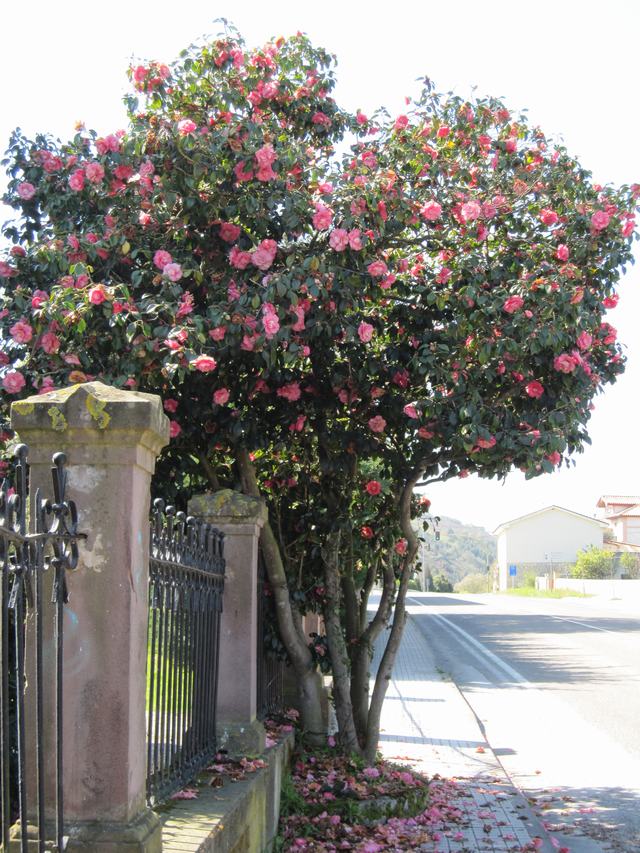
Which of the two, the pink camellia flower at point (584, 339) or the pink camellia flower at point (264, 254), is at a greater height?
the pink camellia flower at point (264, 254)

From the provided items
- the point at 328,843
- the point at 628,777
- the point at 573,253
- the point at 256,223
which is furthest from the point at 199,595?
the point at 628,777

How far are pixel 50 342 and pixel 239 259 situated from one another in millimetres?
1229

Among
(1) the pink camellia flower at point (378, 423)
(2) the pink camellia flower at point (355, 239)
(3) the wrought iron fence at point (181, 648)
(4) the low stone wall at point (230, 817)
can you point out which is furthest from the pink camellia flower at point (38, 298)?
(4) the low stone wall at point (230, 817)

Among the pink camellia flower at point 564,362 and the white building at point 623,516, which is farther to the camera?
the white building at point 623,516

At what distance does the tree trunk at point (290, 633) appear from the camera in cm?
706

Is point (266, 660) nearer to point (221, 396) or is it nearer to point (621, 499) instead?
point (221, 396)

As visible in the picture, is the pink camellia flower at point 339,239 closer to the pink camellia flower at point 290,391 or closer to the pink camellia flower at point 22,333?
the pink camellia flower at point 290,391

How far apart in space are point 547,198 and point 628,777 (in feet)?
16.8

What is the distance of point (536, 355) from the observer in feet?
21.1

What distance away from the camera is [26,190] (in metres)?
6.57

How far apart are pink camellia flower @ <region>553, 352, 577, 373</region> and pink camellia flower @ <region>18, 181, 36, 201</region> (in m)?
3.61

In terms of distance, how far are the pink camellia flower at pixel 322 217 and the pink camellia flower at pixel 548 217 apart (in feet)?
4.99

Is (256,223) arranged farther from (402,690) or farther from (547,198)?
(402,690)

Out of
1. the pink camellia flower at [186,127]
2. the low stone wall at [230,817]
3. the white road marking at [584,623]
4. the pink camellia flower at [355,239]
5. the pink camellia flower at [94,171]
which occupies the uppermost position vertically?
the pink camellia flower at [186,127]
